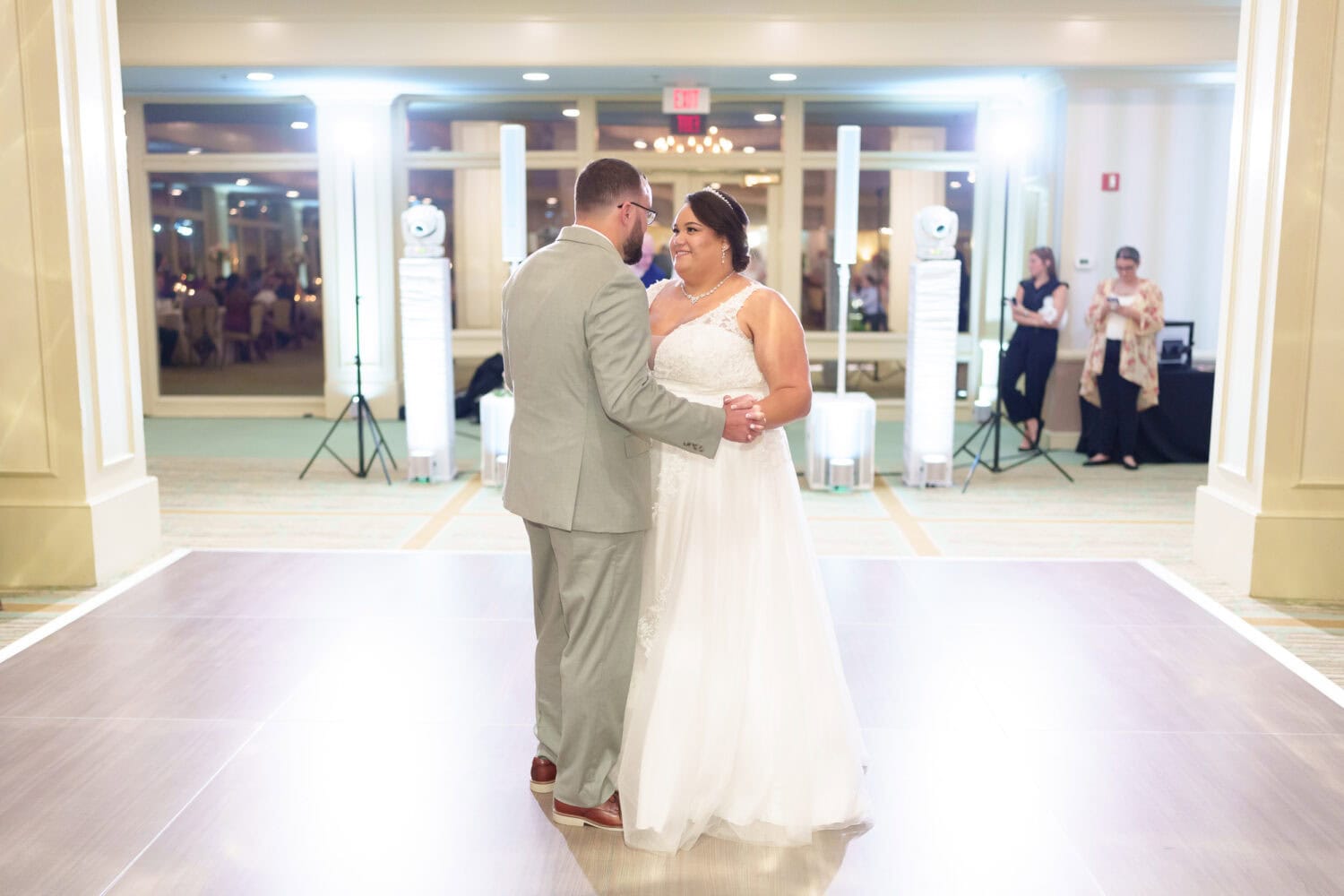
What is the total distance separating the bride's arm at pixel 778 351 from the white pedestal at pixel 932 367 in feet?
16.0

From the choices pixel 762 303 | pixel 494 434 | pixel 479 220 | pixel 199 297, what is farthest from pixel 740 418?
pixel 199 297

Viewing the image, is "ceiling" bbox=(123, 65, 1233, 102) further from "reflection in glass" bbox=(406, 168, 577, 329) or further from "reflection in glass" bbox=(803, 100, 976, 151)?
"reflection in glass" bbox=(406, 168, 577, 329)

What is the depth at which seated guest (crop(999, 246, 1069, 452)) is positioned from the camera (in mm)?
9047

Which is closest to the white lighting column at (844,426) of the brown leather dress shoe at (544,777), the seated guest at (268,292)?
the brown leather dress shoe at (544,777)

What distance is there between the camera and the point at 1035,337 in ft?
30.2

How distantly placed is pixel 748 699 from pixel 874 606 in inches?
80.8

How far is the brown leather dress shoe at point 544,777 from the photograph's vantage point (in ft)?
10.2

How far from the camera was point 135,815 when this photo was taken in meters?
2.99

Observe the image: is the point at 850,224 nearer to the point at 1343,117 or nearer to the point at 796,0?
the point at 796,0

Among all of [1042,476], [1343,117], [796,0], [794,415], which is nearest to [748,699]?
[794,415]

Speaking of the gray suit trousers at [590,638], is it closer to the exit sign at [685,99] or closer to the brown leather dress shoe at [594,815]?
the brown leather dress shoe at [594,815]

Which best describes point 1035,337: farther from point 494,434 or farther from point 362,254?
point 362,254

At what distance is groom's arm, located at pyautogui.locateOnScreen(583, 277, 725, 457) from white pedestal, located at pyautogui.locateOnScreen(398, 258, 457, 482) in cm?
506

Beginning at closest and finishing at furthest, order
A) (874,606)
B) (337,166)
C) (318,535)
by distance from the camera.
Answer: (874,606), (318,535), (337,166)
